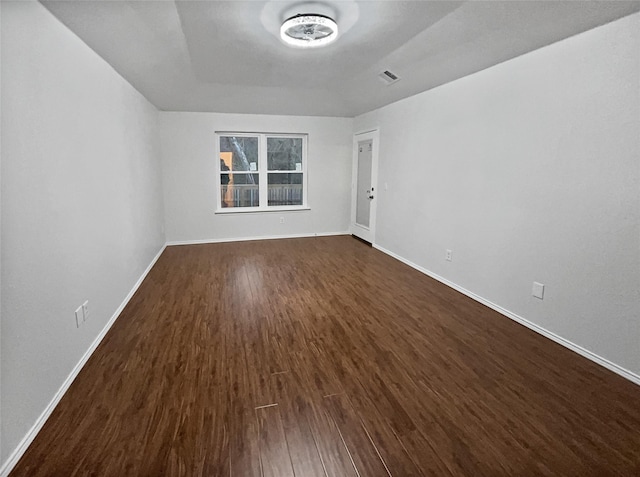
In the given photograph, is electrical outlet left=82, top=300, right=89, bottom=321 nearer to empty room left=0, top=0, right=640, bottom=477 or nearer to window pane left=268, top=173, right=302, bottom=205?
empty room left=0, top=0, right=640, bottom=477

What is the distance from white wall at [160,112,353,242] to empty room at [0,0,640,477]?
101 cm

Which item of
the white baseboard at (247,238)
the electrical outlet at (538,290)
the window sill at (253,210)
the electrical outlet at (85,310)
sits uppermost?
the window sill at (253,210)

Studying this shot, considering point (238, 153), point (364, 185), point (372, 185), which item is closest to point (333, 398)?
point (372, 185)

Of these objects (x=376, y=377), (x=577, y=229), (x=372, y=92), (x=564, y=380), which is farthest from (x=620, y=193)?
(x=372, y=92)

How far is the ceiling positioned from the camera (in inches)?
96.7

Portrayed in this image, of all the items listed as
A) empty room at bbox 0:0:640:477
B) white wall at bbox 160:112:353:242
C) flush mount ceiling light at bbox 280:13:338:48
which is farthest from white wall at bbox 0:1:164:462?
white wall at bbox 160:112:353:242

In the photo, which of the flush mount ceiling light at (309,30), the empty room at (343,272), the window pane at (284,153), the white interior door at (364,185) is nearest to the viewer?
the empty room at (343,272)

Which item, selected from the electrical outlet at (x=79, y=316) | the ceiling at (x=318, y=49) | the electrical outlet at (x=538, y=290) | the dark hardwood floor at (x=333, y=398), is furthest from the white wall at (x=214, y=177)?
the electrical outlet at (x=538, y=290)

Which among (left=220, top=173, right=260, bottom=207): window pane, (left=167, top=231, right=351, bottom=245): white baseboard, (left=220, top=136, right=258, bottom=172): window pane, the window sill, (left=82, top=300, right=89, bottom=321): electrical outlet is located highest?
(left=220, top=136, right=258, bottom=172): window pane

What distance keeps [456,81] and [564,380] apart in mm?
3152

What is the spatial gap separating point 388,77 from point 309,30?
1.65 metres

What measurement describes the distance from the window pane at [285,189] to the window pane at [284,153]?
6.0 inches

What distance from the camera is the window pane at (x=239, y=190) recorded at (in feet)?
21.1

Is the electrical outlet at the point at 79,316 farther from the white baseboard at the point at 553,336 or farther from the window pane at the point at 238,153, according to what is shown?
the window pane at the point at 238,153
